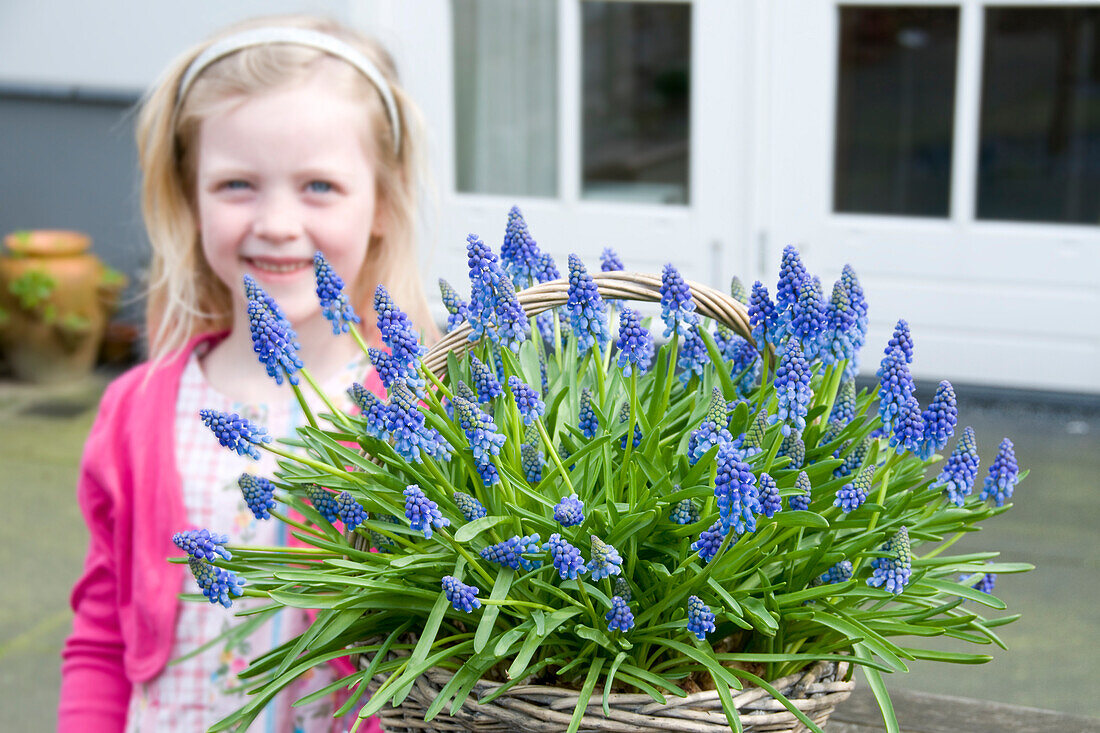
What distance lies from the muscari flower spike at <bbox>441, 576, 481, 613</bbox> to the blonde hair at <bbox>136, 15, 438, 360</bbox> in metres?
0.95

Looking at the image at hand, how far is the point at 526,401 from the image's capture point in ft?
3.23

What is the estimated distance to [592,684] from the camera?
0.92 meters

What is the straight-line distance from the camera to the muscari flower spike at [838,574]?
100cm

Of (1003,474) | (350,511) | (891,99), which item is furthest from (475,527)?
(891,99)

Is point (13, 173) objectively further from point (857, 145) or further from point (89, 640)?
point (89, 640)

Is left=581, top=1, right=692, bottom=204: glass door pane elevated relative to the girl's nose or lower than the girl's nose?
elevated

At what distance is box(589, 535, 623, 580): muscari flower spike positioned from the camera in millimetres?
892

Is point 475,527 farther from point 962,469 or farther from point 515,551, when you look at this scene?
point 962,469

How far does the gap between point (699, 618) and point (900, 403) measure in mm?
245

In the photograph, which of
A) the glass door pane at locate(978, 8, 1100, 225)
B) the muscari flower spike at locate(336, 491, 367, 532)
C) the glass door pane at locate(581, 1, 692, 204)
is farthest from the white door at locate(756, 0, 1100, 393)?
the muscari flower spike at locate(336, 491, 367, 532)

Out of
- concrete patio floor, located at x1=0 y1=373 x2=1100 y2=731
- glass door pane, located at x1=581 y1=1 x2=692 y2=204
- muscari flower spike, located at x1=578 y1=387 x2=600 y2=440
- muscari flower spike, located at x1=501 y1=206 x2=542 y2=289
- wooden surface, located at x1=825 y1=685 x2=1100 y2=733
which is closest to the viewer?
muscari flower spike, located at x1=578 y1=387 x2=600 y2=440

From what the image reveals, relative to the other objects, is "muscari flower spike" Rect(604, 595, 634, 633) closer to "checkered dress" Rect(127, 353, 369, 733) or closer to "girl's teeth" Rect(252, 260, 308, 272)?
"checkered dress" Rect(127, 353, 369, 733)

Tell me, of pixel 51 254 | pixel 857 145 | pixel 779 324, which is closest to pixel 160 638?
pixel 779 324

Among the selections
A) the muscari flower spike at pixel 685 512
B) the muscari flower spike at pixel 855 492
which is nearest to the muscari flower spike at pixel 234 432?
the muscari flower spike at pixel 685 512
